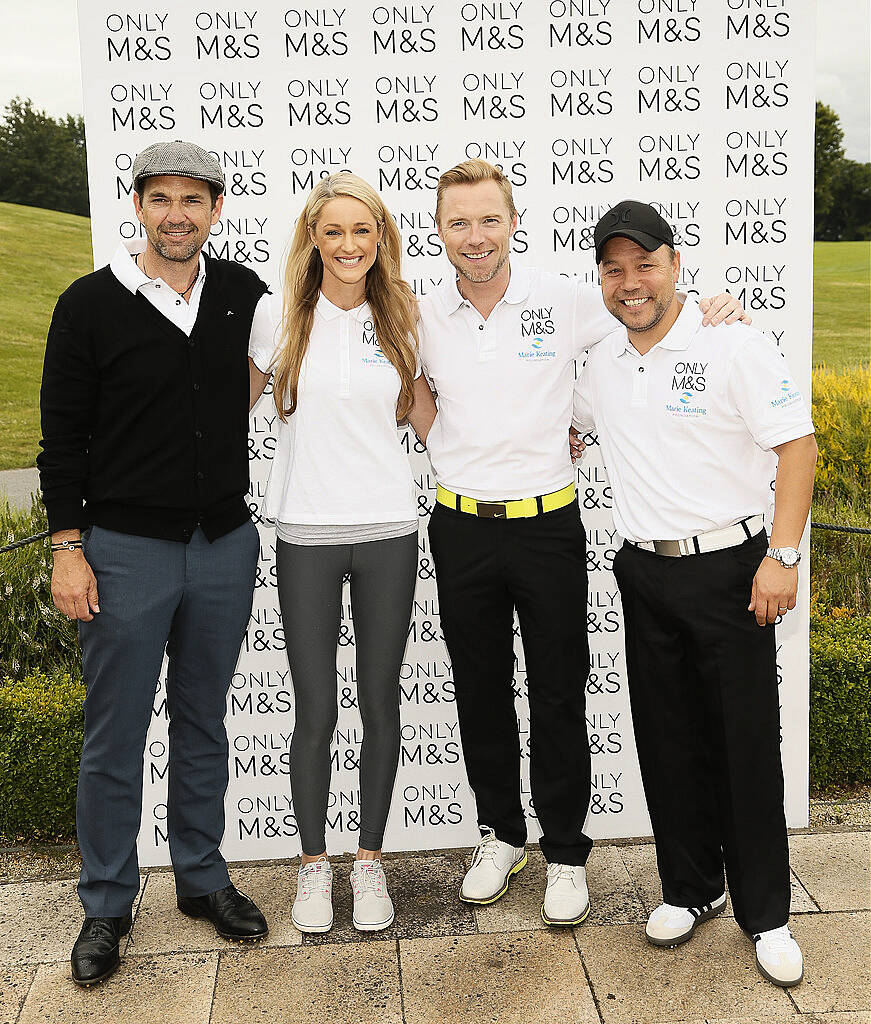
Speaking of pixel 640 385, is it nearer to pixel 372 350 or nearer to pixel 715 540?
pixel 715 540

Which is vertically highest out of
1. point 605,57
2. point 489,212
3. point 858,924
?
point 605,57

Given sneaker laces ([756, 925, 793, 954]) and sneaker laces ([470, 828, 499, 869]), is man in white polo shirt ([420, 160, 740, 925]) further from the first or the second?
sneaker laces ([756, 925, 793, 954])

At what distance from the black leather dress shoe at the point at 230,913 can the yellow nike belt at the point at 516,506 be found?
1.50 m

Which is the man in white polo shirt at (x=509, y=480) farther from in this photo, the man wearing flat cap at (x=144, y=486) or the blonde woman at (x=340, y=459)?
the man wearing flat cap at (x=144, y=486)

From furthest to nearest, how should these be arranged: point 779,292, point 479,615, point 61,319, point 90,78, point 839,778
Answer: point 839,778, point 779,292, point 90,78, point 479,615, point 61,319

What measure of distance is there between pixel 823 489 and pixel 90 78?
4.82 m

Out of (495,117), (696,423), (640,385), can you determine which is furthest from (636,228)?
(495,117)

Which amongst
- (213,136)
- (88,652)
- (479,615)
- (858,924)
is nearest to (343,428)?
(479,615)

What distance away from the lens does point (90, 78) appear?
3.57m

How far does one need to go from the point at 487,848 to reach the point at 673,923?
2.27 feet

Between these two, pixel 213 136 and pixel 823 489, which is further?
pixel 823 489

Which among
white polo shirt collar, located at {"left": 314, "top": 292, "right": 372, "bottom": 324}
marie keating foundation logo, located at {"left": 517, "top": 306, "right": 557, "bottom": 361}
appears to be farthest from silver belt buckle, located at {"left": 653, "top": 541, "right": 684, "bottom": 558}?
white polo shirt collar, located at {"left": 314, "top": 292, "right": 372, "bottom": 324}

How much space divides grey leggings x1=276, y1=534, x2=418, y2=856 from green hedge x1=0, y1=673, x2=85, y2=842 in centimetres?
116

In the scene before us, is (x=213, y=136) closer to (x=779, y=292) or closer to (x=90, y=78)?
(x=90, y=78)
